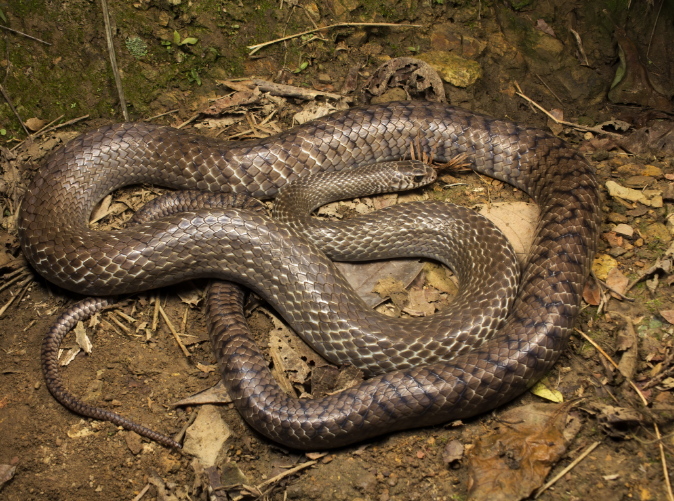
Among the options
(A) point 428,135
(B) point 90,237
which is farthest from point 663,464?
(B) point 90,237

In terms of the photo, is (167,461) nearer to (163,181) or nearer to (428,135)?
(163,181)

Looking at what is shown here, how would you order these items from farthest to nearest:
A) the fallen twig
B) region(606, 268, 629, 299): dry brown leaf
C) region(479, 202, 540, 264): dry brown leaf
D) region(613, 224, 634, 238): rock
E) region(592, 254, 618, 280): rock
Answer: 1. the fallen twig
2. region(479, 202, 540, 264): dry brown leaf
3. region(613, 224, 634, 238): rock
4. region(592, 254, 618, 280): rock
5. region(606, 268, 629, 299): dry brown leaf

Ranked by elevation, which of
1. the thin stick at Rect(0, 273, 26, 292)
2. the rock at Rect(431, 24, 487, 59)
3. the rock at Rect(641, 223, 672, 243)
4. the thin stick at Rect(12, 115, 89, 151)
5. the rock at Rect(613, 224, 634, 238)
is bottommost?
the rock at Rect(641, 223, 672, 243)

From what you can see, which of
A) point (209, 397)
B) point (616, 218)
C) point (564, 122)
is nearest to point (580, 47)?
point (564, 122)

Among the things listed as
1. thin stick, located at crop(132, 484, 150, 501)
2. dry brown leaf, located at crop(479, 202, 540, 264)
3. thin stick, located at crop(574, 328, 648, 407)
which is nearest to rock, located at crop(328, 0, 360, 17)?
dry brown leaf, located at crop(479, 202, 540, 264)

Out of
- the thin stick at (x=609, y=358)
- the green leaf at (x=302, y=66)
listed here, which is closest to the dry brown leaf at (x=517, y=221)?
the thin stick at (x=609, y=358)

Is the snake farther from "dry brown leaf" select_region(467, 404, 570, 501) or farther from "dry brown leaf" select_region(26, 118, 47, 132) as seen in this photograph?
"dry brown leaf" select_region(26, 118, 47, 132)
